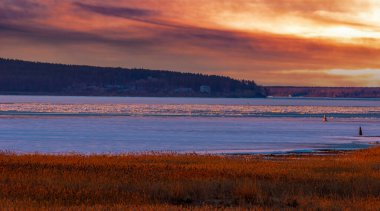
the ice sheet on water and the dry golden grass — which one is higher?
the dry golden grass

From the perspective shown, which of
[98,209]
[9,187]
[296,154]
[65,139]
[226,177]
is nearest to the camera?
[98,209]

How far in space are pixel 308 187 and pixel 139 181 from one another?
5285 mm

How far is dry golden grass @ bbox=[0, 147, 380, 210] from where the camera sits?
16969 mm

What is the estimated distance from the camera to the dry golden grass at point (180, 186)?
16969 mm

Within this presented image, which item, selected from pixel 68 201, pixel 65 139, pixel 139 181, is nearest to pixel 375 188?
pixel 139 181

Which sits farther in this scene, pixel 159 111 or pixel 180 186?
pixel 159 111

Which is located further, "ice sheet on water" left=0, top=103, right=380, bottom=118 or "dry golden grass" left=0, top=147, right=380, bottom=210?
"ice sheet on water" left=0, top=103, right=380, bottom=118

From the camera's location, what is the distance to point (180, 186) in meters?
19.1

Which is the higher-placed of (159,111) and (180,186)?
(180,186)

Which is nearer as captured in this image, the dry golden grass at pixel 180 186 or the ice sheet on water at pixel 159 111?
the dry golden grass at pixel 180 186

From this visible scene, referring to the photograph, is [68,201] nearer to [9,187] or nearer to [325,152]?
[9,187]

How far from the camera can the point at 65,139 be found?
168ft

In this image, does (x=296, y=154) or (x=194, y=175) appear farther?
(x=296, y=154)

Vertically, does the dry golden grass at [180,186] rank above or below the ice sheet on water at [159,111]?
above
